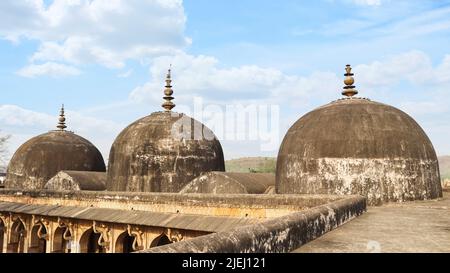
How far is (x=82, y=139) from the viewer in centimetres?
3005

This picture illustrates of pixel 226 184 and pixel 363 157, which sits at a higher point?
pixel 363 157

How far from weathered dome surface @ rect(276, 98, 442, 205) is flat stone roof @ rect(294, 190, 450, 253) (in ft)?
13.8

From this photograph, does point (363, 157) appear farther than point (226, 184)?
No

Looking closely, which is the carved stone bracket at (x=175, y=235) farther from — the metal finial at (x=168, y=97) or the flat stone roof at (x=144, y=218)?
the metal finial at (x=168, y=97)

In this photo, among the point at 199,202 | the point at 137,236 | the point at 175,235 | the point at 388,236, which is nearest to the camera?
the point at 388,236

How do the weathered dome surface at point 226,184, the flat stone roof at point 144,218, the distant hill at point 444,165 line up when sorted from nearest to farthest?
the flat stone roof at point 144,218, the weathered dome surface at point 226,184, the distant hill at point 444,165

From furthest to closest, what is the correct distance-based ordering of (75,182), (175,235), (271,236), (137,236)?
(75,182)
(137,236)
(175,235)
(271,236)

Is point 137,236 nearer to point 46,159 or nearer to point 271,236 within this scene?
point 271,236

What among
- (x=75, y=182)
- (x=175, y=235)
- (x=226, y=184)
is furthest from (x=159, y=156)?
(x=175, y=235)

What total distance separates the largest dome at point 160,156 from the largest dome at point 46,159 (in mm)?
7082

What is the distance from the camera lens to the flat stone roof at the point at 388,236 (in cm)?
523

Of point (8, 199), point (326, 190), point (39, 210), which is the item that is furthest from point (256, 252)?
point (8, 199)

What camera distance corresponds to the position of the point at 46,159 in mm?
27562

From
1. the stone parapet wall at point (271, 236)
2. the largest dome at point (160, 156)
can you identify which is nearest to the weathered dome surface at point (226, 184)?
the largest dome at point (160, 156)
